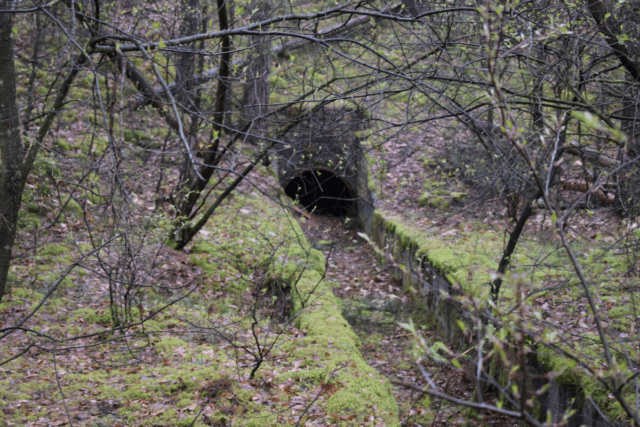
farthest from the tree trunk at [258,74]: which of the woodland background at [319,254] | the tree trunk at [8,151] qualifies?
the tree trunk at [8,151]

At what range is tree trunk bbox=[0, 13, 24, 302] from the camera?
321 centimetres

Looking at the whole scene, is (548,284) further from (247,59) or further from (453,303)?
(247,59)

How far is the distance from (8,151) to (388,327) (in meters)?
5.93

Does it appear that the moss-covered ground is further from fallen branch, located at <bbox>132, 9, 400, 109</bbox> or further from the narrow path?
fallen branch, located at <bbox>132, 9, 400, 109</bbox>

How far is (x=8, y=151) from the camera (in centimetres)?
329

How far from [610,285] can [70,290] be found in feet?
23.0

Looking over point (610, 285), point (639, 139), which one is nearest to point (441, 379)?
point (610, 285)

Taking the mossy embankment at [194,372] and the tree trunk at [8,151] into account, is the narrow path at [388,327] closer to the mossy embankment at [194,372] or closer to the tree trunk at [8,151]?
the mossy embankment at [194,372]

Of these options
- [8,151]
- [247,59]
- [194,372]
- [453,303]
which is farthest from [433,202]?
[8,151]

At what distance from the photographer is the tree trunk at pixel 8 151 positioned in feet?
10.5

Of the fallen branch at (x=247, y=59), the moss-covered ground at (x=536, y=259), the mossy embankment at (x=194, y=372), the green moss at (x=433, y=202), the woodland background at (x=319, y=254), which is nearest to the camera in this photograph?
the moss-covered ground at (x=536, y=259)

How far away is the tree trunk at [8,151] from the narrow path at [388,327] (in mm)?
2603

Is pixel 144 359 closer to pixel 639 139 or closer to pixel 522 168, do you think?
pixel 522 168

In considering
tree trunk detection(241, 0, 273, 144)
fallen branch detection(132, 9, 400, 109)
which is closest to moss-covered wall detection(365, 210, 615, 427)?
fallen branch detection(132, 9, 400, 109)
